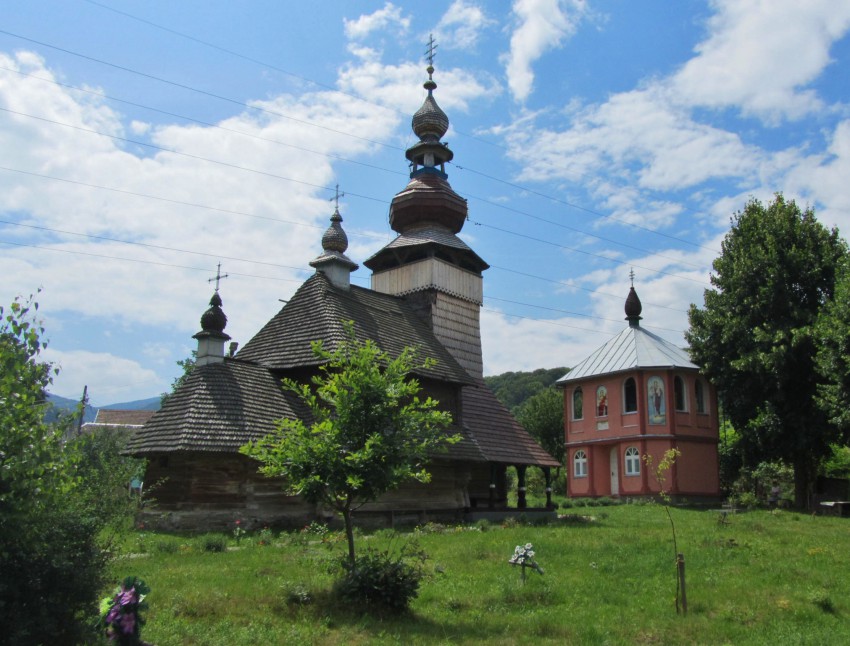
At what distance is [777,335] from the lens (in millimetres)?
28047

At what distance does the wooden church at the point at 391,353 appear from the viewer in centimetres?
1817

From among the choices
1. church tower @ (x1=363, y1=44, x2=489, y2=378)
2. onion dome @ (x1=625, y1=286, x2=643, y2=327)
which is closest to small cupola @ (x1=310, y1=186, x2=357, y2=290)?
church tower @ (x1=363, y1=44, x2=489, y2=378)

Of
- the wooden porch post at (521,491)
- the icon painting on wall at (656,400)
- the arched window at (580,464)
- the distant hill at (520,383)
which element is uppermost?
the distant hill at (520,383)

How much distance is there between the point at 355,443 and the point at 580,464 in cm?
2725

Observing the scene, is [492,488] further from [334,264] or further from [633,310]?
[633,310]

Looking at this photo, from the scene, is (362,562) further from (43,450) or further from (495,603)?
(43,450)

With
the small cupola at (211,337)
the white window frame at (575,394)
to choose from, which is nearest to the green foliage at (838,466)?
the white window frame at (575,394)

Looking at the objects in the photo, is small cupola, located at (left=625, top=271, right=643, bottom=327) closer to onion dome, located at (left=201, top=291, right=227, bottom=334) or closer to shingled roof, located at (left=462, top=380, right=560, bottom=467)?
shingled roof, located at (left=462, top=380, right=560, bottom=467)

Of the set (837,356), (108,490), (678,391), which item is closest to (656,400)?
(678,391)

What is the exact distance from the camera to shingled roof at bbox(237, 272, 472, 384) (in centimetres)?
2202

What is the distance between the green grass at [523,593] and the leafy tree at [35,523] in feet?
4.94

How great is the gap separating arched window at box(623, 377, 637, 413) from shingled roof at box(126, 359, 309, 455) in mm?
18267

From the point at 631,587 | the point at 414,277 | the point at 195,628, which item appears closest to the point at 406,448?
the point at 195,628

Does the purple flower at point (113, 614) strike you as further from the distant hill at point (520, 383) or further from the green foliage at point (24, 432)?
the distant hill at point (520, 383)
